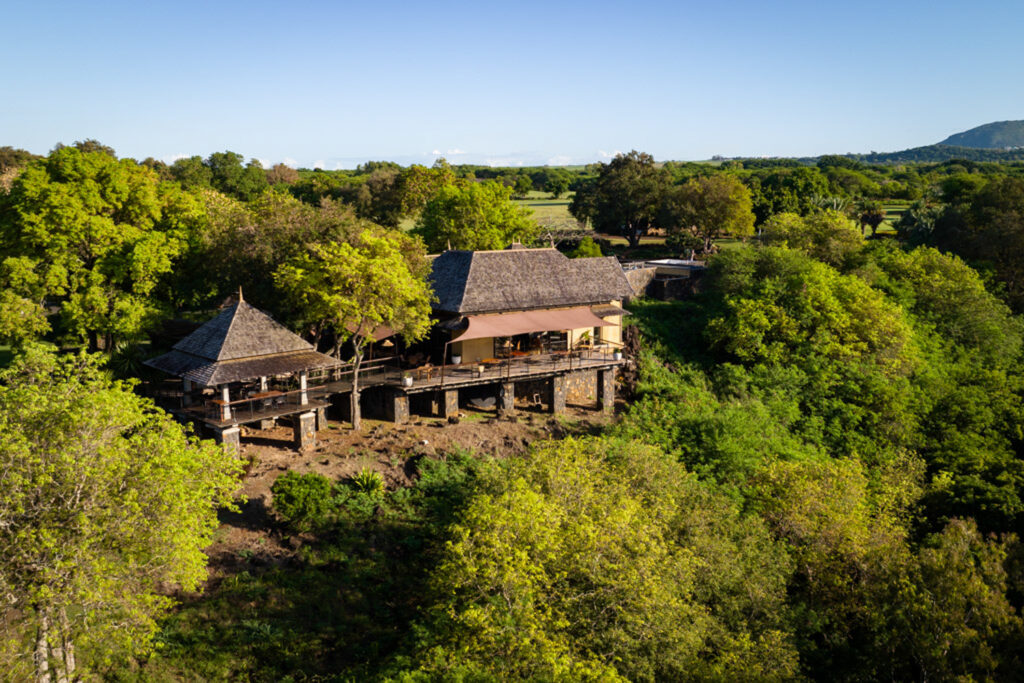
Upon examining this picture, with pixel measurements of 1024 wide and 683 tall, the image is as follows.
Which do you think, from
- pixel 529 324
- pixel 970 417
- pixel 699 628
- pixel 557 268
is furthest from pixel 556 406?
pixel 970 417

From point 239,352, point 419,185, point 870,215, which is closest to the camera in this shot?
point 239,352

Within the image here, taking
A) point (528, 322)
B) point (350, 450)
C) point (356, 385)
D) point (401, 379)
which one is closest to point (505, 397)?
point (528, 322)

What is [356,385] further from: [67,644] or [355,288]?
[67,644]

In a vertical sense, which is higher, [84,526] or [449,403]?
[84,526]

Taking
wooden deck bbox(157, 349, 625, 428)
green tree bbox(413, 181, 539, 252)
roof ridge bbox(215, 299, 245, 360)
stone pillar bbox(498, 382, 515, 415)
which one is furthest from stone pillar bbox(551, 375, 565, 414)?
green tree bbox(413, 181, 539, 252)

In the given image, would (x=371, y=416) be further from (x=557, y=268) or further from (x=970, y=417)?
(x=970, y=417)

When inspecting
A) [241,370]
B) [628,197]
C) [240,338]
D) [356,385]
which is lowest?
[356,385]

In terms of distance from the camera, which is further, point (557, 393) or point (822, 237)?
point (822, 237)
